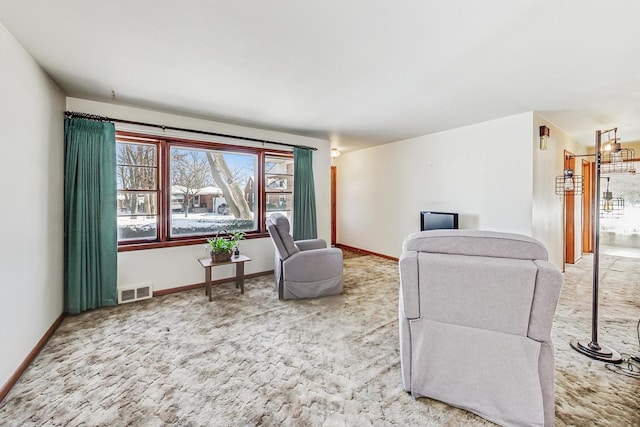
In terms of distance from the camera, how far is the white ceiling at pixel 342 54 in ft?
5.48

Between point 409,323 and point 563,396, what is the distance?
115 cm

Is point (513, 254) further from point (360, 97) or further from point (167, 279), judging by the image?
point (167, 279)

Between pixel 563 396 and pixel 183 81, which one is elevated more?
pixel 183 81

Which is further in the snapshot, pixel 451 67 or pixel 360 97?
pixel 360 97

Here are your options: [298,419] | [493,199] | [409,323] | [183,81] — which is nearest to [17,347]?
[298,419]

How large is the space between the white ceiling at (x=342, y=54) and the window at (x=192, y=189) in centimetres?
61

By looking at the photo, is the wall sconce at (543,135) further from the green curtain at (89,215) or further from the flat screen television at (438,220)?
the green curtain at (89,215)

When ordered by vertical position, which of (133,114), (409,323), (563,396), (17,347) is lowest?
(563,396)

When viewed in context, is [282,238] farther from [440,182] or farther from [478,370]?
[440,182]

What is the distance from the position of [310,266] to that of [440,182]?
2.88 m

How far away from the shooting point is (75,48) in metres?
2.10

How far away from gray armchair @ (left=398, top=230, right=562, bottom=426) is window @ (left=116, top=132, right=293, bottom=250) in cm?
331

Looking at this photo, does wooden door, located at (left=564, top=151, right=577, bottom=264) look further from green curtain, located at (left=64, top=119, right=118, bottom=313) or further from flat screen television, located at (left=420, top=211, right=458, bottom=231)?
green curtain, located at (left=64, top=119, right=118, bottom=313)

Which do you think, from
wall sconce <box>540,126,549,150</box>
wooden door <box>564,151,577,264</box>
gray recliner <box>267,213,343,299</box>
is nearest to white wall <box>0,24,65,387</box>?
gray recliner <box>267,213,343,299</box>
